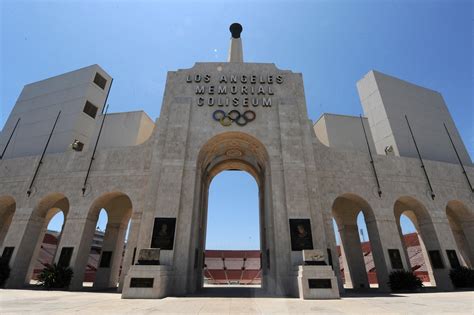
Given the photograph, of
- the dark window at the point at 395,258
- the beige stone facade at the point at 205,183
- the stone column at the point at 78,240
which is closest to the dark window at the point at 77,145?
the beige stone facade at the point at 205,183

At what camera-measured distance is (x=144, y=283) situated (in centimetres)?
1341

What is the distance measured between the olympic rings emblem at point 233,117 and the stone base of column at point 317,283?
40.1 feet

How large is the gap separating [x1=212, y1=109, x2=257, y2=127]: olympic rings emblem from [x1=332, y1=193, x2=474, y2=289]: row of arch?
10.3 metres

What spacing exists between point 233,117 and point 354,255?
17712 mm

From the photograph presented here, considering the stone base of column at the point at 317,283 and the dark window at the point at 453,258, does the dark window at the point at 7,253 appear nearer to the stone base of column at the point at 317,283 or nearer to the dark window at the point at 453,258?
the stone base of column at the point at 317,283

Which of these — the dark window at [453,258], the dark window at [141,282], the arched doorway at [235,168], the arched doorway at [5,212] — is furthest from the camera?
the arched doorway at [5,212]

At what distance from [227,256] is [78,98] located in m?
34.5

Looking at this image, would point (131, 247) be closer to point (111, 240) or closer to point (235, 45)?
point (111, 240)

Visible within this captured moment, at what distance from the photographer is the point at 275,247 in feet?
57.4

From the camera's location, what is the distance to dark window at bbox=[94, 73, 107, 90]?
100 feet

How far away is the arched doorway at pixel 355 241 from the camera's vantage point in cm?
1948

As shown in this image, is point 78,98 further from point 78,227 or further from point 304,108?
point 304,108

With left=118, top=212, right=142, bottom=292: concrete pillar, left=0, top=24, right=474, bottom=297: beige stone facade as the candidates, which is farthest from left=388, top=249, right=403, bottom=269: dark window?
left=118, top=212, right=142, bottom=292: concrete pillar

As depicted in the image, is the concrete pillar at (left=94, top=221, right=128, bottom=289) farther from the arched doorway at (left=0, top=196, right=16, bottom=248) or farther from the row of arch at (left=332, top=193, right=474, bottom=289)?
the row of arch at (left=332, top=193, right=474, bottom=289)
